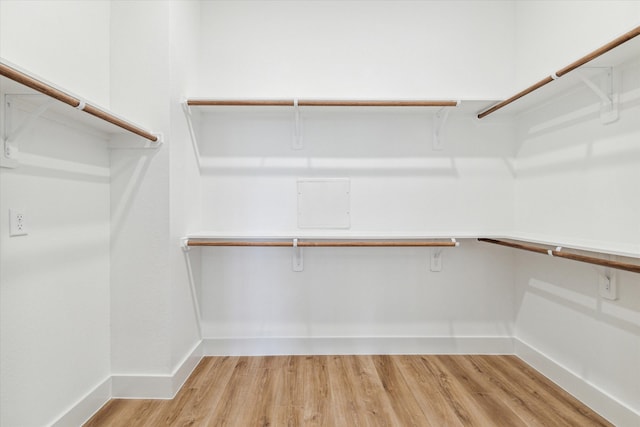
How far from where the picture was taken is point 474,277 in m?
2.13

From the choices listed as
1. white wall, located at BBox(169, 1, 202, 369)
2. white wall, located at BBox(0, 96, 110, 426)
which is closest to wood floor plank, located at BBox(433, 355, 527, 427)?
white wall, located at BBox(169, 1, 202, 369)

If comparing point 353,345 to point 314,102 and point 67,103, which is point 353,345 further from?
point 67,103

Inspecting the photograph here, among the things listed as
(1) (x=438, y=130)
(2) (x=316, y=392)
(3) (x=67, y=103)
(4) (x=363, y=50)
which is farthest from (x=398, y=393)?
(4) (x=363, y=50)

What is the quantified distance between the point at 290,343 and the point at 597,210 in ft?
6.07

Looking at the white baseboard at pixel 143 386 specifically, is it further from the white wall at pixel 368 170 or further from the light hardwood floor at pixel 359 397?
the white wall at pixel 368 170

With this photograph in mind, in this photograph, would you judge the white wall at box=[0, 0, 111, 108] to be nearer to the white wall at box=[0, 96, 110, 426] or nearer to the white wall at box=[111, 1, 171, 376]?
the white wall at box=[111, 1, 171, 376]

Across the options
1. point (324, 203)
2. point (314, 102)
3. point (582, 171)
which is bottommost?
point (324, 203)

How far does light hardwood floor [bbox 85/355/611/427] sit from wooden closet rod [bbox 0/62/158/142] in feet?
4.37

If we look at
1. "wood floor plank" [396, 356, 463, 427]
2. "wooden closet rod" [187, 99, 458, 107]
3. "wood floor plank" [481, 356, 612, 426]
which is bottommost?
"wood floor plank" [481, 356, 612, 426]

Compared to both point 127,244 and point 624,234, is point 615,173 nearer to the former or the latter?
point 624,234

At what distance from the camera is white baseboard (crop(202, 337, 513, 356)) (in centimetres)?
208

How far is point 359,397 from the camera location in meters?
1.61

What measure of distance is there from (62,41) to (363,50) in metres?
1.63

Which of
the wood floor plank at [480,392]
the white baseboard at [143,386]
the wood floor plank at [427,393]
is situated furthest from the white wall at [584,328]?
the white baseboard at [143,386]
